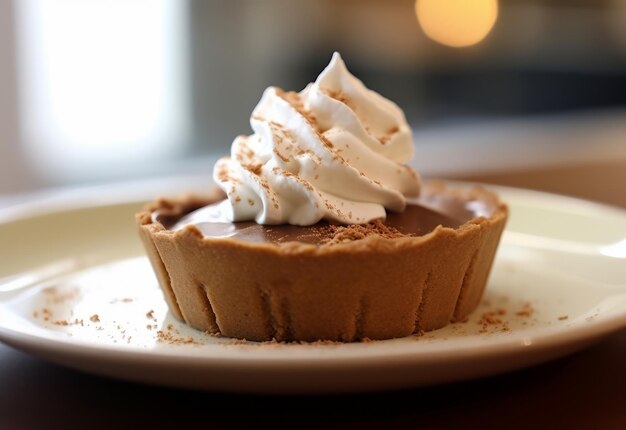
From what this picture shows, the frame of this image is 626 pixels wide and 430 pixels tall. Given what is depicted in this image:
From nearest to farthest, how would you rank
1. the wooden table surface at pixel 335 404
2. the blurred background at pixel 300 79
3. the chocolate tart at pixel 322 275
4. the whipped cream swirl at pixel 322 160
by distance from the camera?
the wooden table surface at pixel 335 404 < the chocolate tart at pixel 322 275 < the whipped cream swirl at pixel 322 160 < the blurred background at pixel 300 79

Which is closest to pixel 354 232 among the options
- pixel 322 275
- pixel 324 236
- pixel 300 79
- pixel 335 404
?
pixel 324 236

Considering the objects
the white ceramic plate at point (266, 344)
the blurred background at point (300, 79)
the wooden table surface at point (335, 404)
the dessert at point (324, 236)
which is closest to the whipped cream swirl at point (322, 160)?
the dessert at point (324, 236)

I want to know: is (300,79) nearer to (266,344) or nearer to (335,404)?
(266,344)

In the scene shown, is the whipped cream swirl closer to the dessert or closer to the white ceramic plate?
the dessert

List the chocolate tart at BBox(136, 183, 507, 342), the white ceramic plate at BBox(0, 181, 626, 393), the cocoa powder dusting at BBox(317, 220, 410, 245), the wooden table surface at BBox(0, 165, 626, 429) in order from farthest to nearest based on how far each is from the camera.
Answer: the cocoa powder dusting at BBox(317, 220, 410, 245) < the chocolate tart at BBox(136, 183, 507, 342) < the wooden table surface at BBox(0, 165, 626, 429) < the white ceramic plate at BBox(0, 181, 626, 393)

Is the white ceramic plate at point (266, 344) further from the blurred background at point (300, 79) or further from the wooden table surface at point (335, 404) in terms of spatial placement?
the blurred background at point (300, 79)

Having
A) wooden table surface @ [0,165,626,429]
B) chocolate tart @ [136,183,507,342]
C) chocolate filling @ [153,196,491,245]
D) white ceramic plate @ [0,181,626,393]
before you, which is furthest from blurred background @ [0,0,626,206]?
wooden table surface @ [0,165,626,429]
